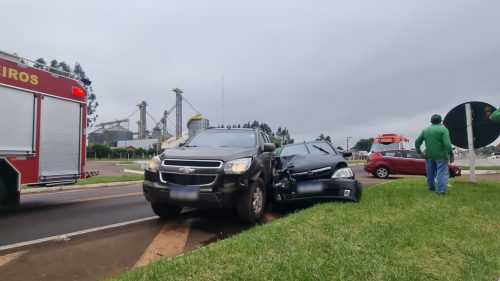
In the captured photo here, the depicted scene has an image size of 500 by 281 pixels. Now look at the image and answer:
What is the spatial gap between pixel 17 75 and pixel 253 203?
5260 millimetres

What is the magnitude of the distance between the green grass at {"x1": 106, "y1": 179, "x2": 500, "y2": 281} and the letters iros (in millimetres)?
5619

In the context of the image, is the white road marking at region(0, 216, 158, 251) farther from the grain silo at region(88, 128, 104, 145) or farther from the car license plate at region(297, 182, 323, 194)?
the grain silo at region(88, 128, 104, 145)

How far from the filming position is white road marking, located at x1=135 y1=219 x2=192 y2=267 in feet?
15.9

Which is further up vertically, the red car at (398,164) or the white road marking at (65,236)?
the red car at (398,164)

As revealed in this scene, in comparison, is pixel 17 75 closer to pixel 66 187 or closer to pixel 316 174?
pixel 316 174

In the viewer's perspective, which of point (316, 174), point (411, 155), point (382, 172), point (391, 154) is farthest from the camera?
point (391, 154)

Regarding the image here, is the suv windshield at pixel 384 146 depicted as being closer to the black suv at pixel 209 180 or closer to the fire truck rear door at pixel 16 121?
the black suv at pixel 209 180

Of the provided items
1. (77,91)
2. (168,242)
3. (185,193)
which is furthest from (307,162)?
(77,91)

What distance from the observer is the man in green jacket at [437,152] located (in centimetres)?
841

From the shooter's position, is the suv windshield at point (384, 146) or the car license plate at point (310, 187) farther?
the suv windshield at point (384, 146)

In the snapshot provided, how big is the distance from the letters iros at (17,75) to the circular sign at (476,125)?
956cm

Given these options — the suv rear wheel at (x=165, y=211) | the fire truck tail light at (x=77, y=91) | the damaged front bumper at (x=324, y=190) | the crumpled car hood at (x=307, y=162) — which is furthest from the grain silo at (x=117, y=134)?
the damaged front bumper at (x=324, y=190)

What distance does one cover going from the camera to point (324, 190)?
7.29 metres

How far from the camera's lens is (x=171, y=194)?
605 centimetres
